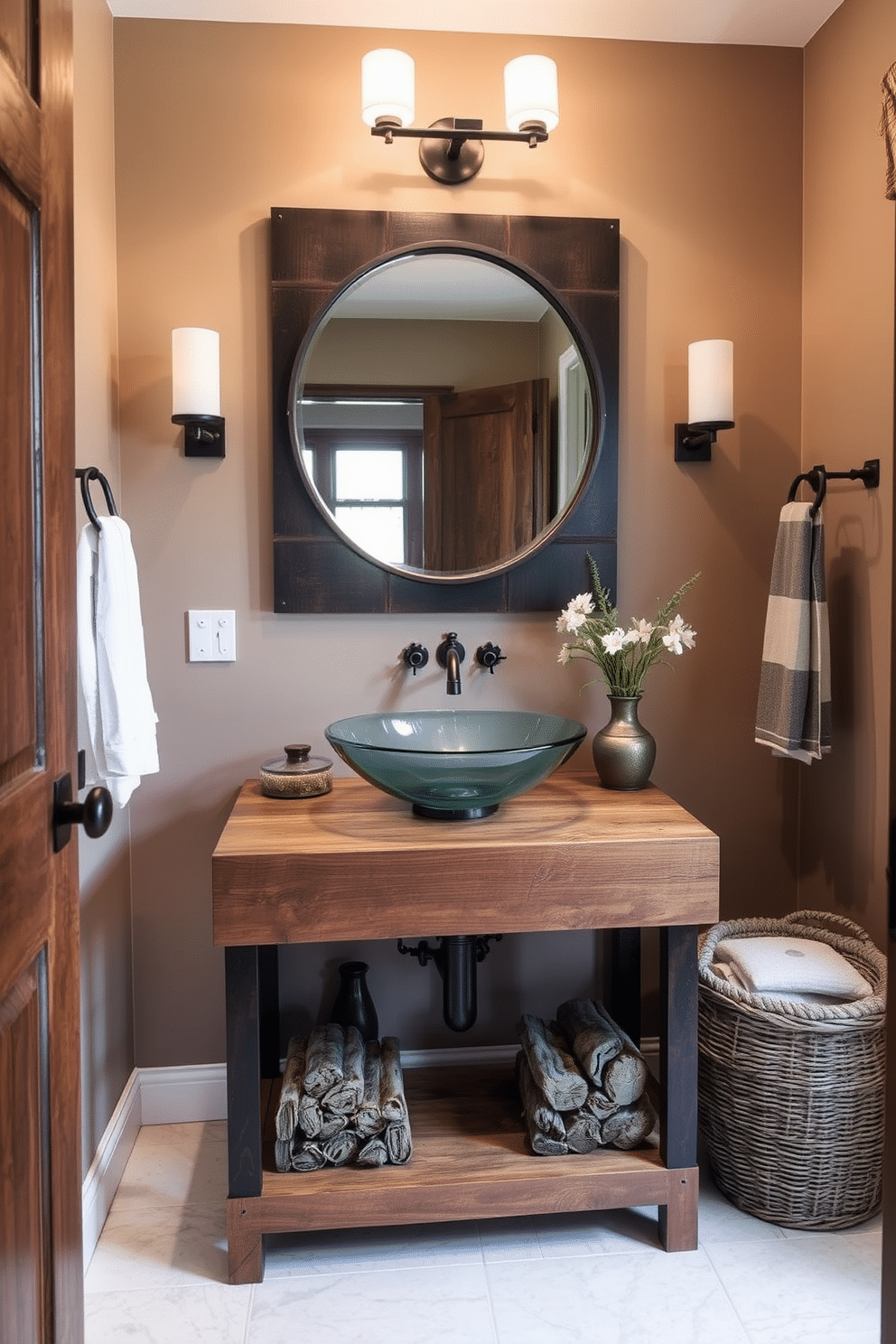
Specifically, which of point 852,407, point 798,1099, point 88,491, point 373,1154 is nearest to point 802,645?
point 852,407

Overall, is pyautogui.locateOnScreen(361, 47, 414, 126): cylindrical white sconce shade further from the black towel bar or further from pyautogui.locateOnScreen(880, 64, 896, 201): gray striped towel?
pyautogui.locateOnScreen(880, 64, 896, 201): gray striped towel

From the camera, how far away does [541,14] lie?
7.40 ft

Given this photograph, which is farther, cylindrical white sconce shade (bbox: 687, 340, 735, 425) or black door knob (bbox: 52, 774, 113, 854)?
cylindrical white sconce shade (bbox: 687, 340, 735, 425)

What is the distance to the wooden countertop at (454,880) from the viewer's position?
180cm

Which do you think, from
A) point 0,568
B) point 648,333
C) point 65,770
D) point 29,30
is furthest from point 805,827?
point 29,30

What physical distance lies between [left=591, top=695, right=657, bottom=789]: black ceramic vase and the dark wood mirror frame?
0.32 m

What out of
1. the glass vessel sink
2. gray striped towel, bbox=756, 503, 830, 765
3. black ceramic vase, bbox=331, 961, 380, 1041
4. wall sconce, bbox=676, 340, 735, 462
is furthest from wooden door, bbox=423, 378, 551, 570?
black ceramic vase, bbox=331, 961, 380, 1041

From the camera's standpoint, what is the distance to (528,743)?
7.29 feet

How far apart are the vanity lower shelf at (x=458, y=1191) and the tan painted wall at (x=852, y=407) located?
0.70 m

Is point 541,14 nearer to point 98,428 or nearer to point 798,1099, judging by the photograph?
point 98,428

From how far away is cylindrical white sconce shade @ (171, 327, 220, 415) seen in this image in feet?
7.07

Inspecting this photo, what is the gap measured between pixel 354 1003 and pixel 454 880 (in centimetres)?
64

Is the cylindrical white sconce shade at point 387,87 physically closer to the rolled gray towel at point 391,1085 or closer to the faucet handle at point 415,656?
the faucet handle at point 415,656

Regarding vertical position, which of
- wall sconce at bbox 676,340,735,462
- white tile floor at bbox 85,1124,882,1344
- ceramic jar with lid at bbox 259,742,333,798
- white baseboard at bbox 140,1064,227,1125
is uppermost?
wall sconce at bbox 676,340,735,462
